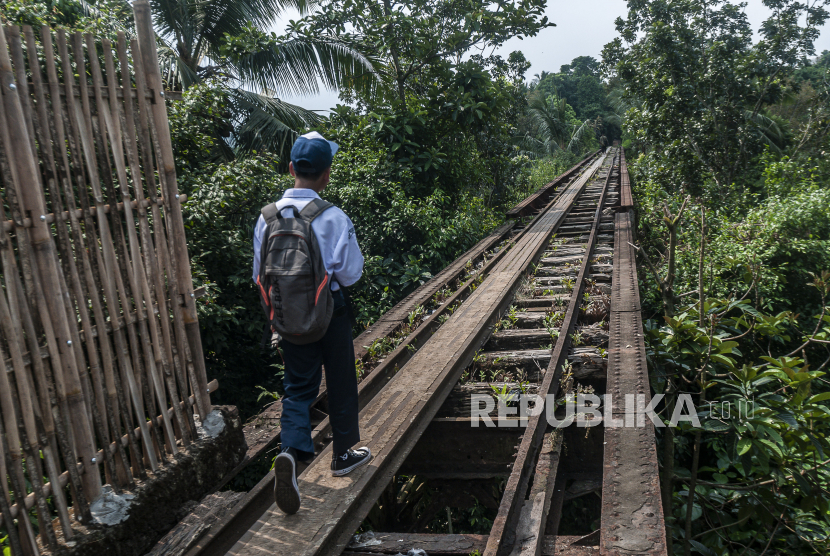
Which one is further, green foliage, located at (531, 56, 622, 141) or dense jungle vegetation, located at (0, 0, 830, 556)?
green foliage, located at (531, 56, 622, 141)

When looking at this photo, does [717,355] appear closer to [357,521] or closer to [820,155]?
[357,521]

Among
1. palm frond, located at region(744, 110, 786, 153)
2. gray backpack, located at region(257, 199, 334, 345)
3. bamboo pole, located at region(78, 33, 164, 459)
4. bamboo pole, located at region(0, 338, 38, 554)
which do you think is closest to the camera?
bamboo pole, located at region(0, 338, 38, 554)

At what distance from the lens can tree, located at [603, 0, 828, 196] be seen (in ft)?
40.1

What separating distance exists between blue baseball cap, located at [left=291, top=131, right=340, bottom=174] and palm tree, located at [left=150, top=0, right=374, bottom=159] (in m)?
8.86

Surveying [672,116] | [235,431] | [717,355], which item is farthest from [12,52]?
[672,116]

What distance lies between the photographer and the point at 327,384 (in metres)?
2.84

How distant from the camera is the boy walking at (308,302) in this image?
101 inches

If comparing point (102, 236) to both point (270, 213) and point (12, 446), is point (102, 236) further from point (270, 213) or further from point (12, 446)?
point (12, 446)

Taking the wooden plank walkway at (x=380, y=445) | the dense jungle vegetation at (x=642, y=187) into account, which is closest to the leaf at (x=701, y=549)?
the dense jungle vegetation at (x=642, y=187)

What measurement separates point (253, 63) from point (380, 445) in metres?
11.0

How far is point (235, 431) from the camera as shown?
3332 millimetres

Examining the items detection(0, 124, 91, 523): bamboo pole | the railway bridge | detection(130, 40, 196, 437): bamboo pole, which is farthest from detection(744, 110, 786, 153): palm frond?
detection(0, 124, 91, 523): bamboo pole

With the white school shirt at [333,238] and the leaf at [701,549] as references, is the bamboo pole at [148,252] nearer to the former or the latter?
the white school shirt at [333,238]

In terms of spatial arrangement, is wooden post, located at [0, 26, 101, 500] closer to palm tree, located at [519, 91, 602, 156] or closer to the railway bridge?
the railway bridge
